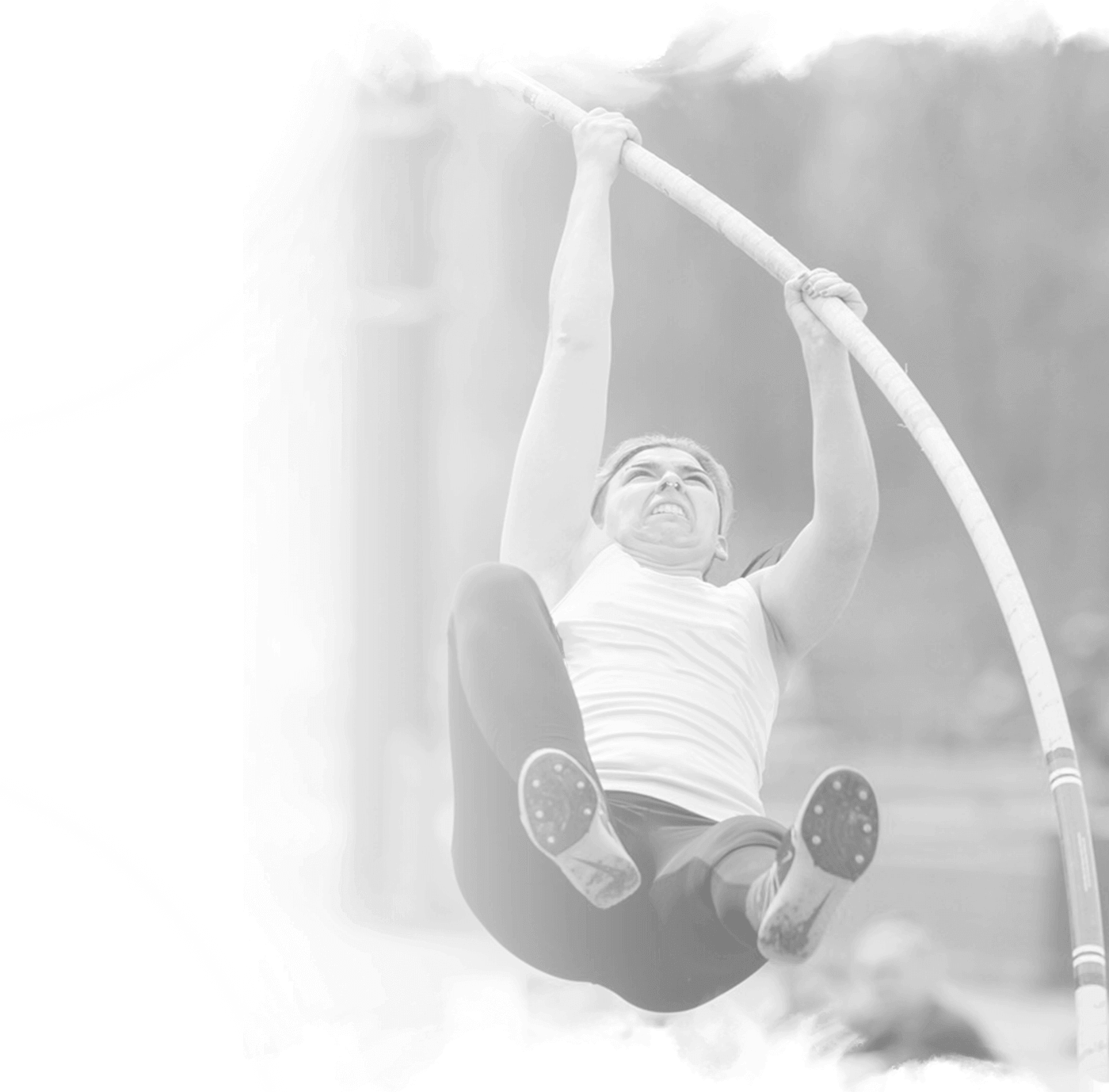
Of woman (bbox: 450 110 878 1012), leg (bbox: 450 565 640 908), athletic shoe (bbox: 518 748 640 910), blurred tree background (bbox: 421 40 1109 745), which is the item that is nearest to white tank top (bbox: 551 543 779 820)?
woman (bbox: 450 110 878 1012)

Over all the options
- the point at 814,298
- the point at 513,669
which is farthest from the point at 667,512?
the point at 513,669

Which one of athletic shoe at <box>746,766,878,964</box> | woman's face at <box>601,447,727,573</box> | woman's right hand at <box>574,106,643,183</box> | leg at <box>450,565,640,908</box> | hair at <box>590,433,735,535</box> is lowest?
athletic shoe at <box>746,766,878,964</box>

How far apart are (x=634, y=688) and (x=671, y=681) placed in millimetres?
43

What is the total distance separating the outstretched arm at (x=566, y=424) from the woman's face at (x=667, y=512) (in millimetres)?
51

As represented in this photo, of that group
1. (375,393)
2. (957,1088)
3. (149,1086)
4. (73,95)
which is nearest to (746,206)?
(375,393)

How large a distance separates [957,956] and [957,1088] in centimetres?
20

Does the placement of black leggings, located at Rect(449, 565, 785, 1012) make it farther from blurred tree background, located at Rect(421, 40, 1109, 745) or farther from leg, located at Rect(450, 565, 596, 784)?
blurred tree background, located at Rect(421, 40, 1109, 745)

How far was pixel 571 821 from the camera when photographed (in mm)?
1400

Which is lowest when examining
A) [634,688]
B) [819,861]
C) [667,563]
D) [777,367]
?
[819,861]

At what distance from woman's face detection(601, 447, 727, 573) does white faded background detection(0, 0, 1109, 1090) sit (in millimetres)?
427

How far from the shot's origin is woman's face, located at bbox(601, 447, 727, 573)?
1.89 meters

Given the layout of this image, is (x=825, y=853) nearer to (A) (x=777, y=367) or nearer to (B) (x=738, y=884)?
(B) (x=738, y=884)

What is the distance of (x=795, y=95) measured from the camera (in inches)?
96.5

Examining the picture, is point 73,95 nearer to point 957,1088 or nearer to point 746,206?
point 746,206
